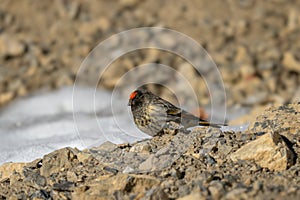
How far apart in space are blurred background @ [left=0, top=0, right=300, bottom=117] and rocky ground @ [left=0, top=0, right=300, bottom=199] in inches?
0.8

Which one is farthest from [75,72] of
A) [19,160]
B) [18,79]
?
[19,160]

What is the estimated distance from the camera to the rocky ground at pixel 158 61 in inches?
208

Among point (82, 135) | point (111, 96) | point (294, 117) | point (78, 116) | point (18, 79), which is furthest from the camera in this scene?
point (18, 79)

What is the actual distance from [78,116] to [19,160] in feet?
12.4

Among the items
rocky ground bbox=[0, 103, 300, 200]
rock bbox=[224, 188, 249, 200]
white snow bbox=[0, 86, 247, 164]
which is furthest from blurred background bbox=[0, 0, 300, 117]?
rock bbox=[224, 188, 249, 200]

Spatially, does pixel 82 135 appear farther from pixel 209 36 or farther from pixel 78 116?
pixel 209 36

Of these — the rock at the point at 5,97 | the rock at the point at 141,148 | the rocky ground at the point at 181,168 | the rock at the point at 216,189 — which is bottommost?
the rock at the point at 216,189

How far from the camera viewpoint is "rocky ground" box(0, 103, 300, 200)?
4.46 metres

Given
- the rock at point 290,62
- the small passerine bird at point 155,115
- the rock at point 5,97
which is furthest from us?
the rock at point 290,62

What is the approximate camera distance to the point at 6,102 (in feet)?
36.7

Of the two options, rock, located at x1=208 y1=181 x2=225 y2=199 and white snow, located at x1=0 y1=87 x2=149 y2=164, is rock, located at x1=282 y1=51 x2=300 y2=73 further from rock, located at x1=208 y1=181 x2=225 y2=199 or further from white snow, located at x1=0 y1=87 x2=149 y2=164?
rock, located at x1=208 y1=181 x2=225 y2=199

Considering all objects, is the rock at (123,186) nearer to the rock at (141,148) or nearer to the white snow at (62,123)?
the rock at (141,148)

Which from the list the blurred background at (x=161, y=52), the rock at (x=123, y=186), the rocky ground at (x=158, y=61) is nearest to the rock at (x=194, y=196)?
the rock at (x=123, y=186)

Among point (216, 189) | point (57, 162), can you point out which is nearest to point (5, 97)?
point (57, 162)
